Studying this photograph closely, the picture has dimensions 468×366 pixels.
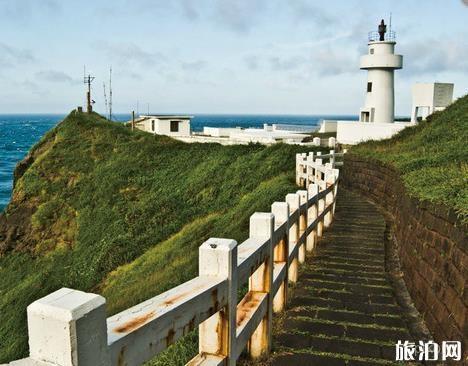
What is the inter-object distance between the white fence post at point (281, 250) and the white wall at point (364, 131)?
83.7 ft

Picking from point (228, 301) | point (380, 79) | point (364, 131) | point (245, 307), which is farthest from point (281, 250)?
point (380, 79)

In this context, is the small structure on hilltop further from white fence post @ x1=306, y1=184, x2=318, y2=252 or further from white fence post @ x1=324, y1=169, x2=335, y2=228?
white fence post @ x1=306, y1=184, x2=318, y2=252

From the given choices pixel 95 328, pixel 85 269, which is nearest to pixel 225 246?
pixel 95 328

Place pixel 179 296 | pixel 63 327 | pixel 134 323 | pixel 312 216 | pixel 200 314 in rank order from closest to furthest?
1. pixel 63 327
2. pixel 134 323
3. pixel 179 296
4. pixel 200 314
5. pixel 312 216

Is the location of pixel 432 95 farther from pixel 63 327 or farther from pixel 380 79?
pixel 63 327

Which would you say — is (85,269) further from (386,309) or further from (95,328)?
(95,328)

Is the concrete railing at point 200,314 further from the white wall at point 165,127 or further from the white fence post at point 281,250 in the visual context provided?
the white wall at point 165,127

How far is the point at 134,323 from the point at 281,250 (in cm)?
334

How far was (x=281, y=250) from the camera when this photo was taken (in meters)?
5.31

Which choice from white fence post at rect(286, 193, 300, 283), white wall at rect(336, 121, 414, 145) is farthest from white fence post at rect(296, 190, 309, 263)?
white wall at rect(336, 121, 414, 145)

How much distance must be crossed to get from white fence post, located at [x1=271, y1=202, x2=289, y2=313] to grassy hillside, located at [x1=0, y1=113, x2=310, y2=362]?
4.96 meters

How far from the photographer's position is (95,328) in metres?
1.70

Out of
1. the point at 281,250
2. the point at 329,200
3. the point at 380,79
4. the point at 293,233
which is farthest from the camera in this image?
the point at 380,79

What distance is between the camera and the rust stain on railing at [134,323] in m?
2.04
